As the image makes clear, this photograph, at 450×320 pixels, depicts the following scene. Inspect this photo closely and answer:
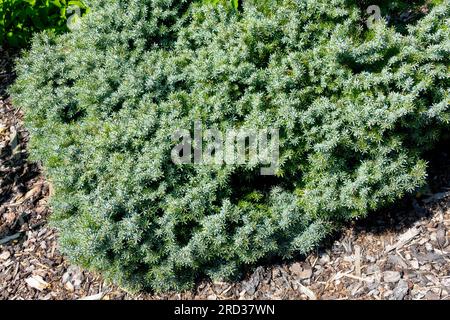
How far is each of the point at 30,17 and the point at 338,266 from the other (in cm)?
423

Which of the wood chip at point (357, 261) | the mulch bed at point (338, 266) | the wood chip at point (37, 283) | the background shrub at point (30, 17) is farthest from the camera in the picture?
the background shrub at point (30, 17)

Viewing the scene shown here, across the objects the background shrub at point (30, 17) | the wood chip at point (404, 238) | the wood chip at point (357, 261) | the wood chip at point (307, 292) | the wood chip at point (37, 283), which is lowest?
the wood chip at point (37, 283)

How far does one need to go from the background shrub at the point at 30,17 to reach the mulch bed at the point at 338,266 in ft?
7.65

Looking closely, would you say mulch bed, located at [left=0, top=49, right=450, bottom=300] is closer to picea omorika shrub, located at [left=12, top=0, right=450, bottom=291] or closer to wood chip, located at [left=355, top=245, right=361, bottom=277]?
wood chip, located at [left=355, top=245, right=361, bottom=277]

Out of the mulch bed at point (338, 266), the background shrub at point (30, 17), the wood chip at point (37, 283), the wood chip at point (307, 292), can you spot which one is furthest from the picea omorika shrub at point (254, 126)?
the background shrub at point (30, 17)


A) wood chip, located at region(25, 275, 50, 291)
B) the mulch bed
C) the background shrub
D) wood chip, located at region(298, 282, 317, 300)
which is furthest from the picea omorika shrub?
the background shrub

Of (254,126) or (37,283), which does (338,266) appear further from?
(37,283)

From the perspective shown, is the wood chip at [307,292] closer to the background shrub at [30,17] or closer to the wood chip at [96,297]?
the wood chip at [96,297]

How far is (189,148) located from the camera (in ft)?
12.3

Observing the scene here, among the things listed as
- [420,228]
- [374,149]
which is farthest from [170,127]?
[420,228]

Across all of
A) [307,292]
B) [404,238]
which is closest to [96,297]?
[307,292]

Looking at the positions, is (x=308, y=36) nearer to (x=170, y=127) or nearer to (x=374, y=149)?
(x=374, y=149)

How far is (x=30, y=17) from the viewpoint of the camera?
5.51 m

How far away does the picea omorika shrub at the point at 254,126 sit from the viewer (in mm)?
3543
